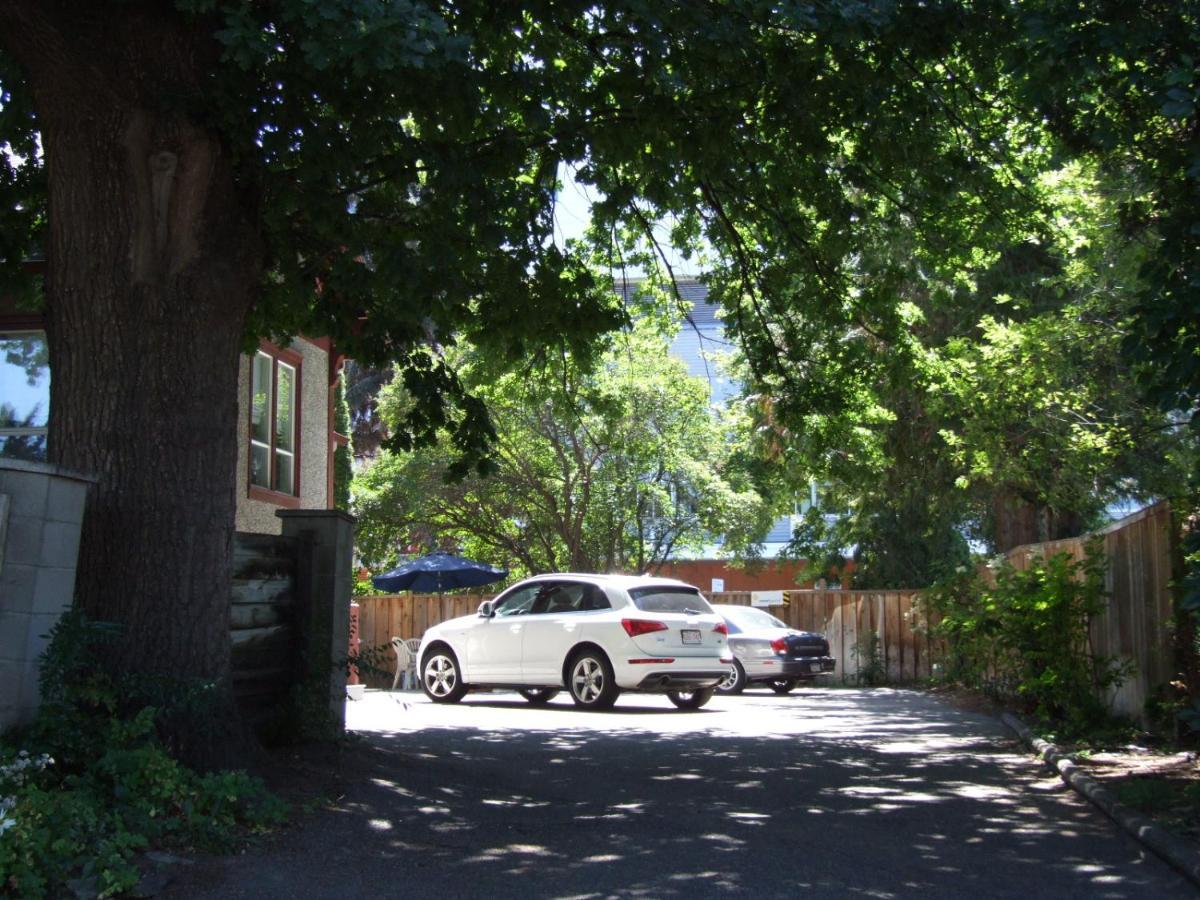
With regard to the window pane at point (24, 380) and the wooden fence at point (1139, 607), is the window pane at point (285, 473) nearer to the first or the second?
the window pane at point (24, 380)

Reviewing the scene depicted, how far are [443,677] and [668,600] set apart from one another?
3.69 metres

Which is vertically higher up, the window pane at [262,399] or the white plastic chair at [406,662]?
the window pane at [262,399]

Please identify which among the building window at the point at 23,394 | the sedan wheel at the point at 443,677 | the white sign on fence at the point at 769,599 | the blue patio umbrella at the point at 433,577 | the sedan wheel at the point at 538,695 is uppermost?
the building window at the point at 23,394

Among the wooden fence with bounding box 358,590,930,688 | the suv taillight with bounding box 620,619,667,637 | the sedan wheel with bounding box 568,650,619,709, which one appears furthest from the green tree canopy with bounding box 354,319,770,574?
the suv taillight with bounding box 620,619,667,637

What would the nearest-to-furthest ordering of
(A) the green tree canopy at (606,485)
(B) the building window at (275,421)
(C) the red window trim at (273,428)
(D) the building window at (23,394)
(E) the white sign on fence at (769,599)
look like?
(D) the building window at (23,394), (C) the red window trim at (273,428), (B) the building window at (275,421), (E) the white sign on fence at (769,599), (A) the green tree canopy at (606,485)

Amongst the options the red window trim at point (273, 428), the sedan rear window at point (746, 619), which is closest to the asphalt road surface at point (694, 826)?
the red window trim at point (273, 428)

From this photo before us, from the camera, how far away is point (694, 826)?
8.13 meters

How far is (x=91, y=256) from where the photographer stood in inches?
311

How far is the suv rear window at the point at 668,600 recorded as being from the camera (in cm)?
1700

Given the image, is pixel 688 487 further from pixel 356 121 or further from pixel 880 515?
pixel 356 121

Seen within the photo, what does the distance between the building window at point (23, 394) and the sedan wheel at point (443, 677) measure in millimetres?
6357

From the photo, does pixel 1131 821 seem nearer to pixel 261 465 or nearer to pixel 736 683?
pixel 261 465

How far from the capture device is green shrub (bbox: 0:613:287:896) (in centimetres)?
579

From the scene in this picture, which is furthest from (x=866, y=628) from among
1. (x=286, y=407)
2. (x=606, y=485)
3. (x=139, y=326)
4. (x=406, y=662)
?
Result: (x=139, y=326)
